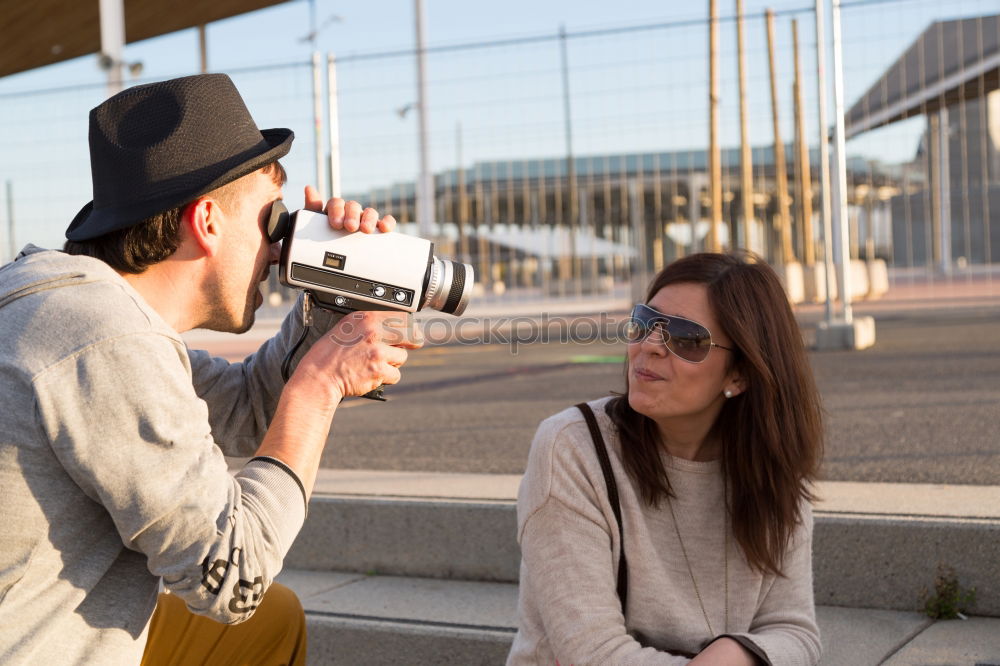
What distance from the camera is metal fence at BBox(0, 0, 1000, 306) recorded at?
301 inches

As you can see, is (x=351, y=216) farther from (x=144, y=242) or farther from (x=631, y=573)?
(x=631, y=573)

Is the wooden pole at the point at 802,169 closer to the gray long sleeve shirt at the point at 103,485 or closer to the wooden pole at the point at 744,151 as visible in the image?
the wooden pole at the point at 744,151

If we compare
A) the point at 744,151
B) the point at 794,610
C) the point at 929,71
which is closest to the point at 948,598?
the point at 794,610

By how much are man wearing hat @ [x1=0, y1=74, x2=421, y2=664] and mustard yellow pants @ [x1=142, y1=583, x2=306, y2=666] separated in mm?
377

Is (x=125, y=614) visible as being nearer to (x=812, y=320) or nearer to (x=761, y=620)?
(x=761, y=620)

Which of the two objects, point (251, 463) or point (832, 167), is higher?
point (832, 167)

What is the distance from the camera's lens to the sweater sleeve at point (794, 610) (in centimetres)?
213

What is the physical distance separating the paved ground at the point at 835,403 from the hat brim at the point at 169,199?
2658mm

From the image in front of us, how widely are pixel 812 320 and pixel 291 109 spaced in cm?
459

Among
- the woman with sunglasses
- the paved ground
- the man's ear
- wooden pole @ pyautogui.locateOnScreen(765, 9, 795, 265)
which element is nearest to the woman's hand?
the woman with sunglasses

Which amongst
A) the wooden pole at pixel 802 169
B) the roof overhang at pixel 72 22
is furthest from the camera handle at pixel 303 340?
the roof overhang at pixel 72 22

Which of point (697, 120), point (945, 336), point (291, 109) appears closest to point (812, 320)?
point (945, 336)

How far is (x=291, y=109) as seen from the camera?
8.30m

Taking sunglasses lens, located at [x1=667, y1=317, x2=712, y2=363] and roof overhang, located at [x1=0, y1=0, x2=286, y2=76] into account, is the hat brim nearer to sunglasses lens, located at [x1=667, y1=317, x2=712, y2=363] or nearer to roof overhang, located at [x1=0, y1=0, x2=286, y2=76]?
sunglasses lens, located at [x1=667, y1=317, x2=712, y2=363]
